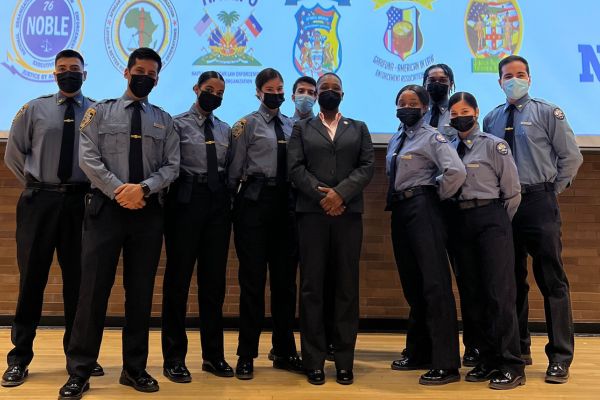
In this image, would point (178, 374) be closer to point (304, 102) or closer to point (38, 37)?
point (304, 102)

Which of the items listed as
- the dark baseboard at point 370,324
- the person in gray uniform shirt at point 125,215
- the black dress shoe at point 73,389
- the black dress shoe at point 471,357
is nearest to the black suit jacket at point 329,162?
the person in gray uniform shirt at point 125,215

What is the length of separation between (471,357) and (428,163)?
4.46 feet

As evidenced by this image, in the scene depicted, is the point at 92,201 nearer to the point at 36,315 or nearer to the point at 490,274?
the point at 36,315

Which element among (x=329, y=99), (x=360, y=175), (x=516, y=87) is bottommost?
(x=360, y=175)

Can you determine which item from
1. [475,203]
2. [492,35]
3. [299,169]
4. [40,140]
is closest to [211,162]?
[299,169]

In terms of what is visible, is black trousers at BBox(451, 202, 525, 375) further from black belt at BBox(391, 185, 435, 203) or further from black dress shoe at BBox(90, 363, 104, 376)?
black dress shoe at BBox(90, 363, 104, 376)

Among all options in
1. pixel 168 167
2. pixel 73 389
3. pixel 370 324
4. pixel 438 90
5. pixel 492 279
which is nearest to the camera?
pixel 73 389

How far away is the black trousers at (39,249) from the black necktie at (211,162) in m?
0.74

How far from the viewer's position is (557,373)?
2.86 metres

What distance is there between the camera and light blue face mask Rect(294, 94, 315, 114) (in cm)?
345

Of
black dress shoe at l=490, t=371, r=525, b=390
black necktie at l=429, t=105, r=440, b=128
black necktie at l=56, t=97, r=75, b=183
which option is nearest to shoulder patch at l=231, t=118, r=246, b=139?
black necktie at l=56, t=97, r=75, b=183

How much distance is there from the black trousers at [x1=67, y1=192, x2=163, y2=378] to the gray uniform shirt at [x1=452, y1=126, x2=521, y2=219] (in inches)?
70.8

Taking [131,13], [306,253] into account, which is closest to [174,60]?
[131,13]

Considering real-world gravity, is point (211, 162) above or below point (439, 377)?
above
